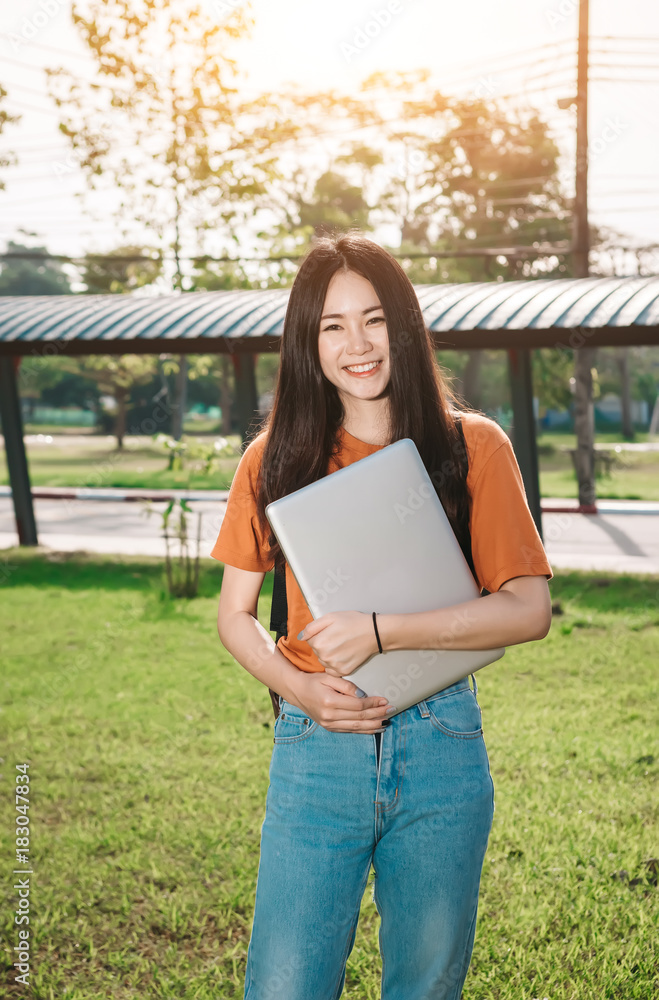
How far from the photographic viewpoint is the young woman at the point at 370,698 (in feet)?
4.83

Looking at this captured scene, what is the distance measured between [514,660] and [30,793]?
3483 millimetres

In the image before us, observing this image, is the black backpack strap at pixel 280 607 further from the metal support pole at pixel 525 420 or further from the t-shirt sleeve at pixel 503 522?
the metal support pole at pixel 525 420

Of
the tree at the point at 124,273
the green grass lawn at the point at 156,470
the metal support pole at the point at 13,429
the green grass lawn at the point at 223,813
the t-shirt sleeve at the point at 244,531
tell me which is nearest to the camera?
the t-shirt sleeve at the point at 244,531

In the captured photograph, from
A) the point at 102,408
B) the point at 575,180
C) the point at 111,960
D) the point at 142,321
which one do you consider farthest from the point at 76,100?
the point at 102,408

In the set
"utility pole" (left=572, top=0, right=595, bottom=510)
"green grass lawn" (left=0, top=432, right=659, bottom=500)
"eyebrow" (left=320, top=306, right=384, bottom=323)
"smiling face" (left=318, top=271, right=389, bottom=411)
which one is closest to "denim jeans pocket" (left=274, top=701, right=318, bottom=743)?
"smiling face" (left=318, top=271, right=389, bottom=411)

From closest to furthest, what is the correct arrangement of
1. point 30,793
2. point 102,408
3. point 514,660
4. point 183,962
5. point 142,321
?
1. point 183,962
2. point 30,793
3. point 514,660
4. point 142,321
5. point 102,408

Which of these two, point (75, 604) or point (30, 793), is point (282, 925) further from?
point (75, 604)

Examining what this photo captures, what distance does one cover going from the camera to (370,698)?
146cm

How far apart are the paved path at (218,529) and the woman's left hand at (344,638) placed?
862 cm

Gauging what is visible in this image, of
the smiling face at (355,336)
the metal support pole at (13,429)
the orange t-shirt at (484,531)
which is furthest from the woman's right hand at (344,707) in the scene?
the metal support pole at (13,429)

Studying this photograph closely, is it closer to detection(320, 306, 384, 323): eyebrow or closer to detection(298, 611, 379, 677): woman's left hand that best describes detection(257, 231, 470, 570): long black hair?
detection(320, 306, 384, 323): eyebrow

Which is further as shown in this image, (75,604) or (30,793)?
(75,604)

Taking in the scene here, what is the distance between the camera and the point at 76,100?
48.6 feet

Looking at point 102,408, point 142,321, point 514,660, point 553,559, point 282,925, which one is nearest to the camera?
point 282,925
